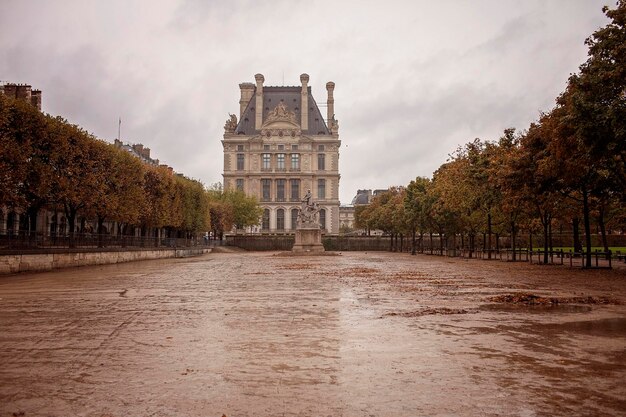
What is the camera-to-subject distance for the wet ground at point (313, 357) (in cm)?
520

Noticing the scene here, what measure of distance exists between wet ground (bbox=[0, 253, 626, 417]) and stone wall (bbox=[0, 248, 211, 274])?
14598 millimetres

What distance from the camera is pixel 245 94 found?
129625 mm

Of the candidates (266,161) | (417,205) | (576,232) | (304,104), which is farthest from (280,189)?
(576,232)

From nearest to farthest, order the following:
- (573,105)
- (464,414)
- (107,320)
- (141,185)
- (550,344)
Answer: (464,414), (550,344), (107,320), (573,105), (141,185)

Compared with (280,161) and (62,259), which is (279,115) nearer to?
(280,161)

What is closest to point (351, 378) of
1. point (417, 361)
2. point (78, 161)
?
point (417, 361)

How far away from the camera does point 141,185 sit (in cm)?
4794

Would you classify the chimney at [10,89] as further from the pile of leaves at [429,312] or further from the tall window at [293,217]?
the tall window at [293,217]

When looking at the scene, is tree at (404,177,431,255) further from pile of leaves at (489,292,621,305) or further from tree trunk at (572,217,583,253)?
pile of leaves at (489,292,621,305)

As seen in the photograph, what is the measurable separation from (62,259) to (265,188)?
9074cm

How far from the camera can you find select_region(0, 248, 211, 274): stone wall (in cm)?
2658

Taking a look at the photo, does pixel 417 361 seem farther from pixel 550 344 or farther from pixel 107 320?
pixel 107 320

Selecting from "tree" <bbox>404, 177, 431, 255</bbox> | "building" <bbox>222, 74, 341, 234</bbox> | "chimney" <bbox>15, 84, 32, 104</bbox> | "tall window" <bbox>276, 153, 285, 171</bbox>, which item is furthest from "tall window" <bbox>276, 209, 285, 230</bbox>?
"chimney" <bbox>15, 84, 32, 104</bbox>

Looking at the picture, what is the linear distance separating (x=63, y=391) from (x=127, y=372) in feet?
2.84
